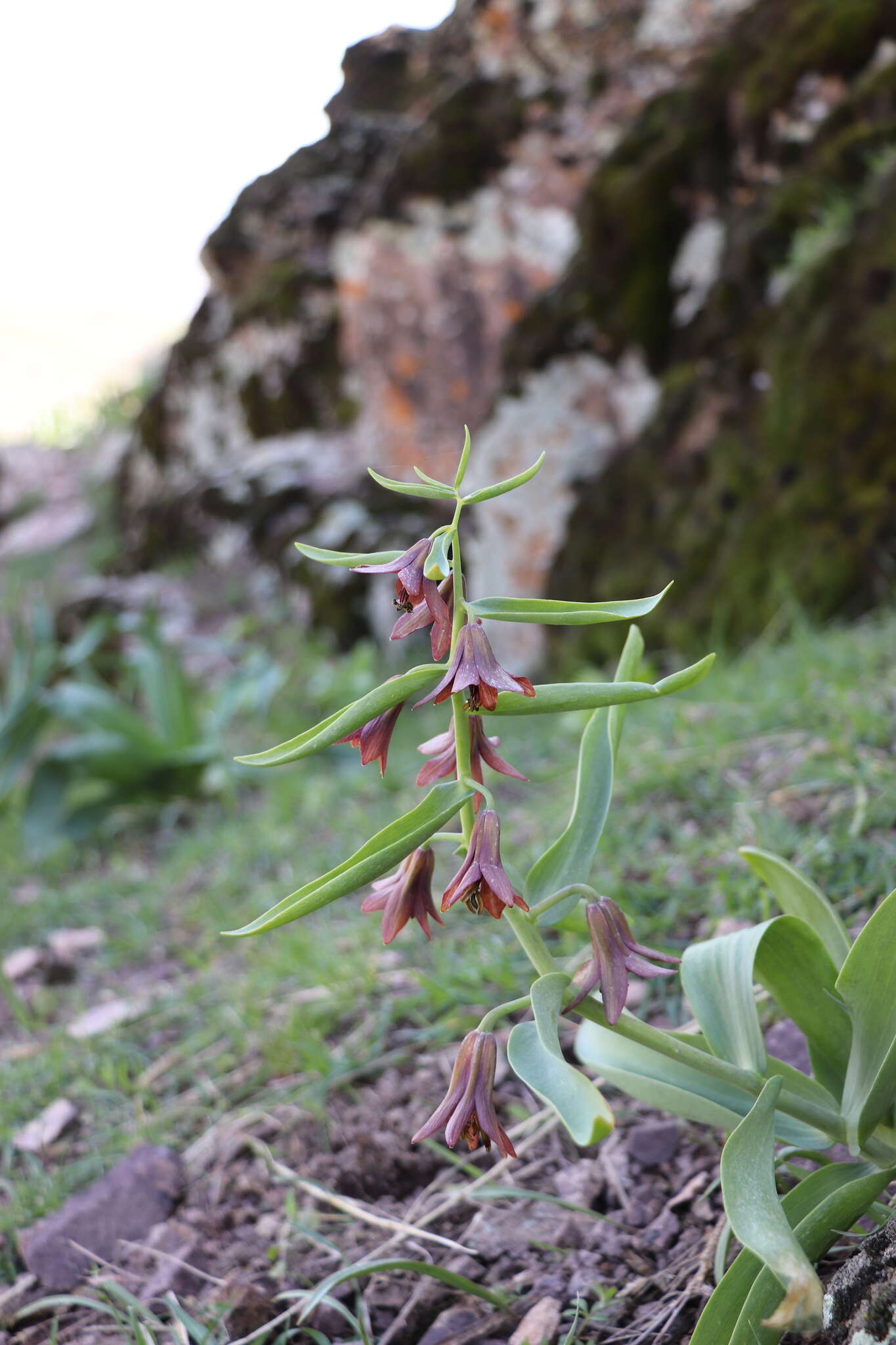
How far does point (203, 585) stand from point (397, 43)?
3.75 meters

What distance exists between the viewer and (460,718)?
820 millimetres

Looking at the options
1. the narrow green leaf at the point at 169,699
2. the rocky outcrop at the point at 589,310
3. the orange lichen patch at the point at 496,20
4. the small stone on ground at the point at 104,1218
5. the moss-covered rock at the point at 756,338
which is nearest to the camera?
the small stone on ground at the point at 104,1218

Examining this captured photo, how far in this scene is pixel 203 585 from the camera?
19.5 ft

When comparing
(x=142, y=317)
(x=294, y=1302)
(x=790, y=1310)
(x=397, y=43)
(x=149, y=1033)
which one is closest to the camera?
(x=790, y=1310)

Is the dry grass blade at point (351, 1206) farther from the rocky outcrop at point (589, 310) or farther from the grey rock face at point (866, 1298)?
the rocky outcrop at point (589, 310)

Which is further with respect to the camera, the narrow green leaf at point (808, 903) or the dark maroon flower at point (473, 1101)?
the narrow green leaf at point (808, 903)

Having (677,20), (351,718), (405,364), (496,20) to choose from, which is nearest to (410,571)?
(351,718)

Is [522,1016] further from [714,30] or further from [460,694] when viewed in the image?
[714,30]

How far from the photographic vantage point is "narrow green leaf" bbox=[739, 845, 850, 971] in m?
1.05

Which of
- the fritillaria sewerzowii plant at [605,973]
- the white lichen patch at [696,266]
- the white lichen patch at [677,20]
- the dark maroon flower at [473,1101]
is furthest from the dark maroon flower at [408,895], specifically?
the white lichen patch at [677,20]

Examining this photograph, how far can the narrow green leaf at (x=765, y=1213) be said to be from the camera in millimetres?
664

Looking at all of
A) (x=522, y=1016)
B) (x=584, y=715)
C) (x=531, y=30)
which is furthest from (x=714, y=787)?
(x=531, y=30)

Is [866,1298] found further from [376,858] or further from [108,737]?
[108,737]

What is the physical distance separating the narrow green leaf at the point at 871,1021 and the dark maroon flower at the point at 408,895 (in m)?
0.39
